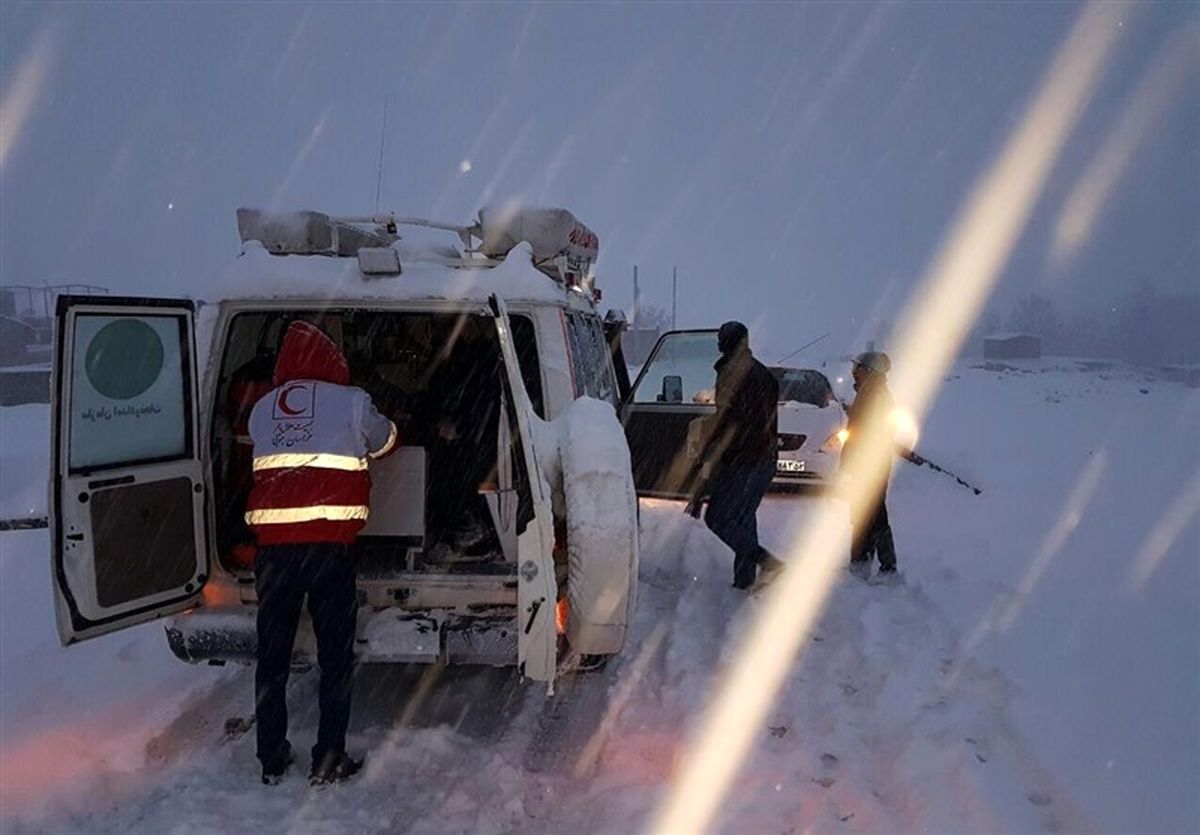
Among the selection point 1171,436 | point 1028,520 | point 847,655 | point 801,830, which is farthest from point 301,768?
point 1171,436

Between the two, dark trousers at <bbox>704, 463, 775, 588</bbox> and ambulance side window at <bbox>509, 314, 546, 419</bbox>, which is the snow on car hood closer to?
dark trousers at <bbox>704, 463, 775, 588</bbox>

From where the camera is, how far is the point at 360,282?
12.6 ft

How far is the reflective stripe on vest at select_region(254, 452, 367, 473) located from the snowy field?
1.33 meters

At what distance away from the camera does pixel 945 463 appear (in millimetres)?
12617

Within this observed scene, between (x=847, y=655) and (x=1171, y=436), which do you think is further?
(x=1171, y=436)

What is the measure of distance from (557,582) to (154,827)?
175 cm

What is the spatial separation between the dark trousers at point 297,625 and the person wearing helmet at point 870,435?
390 cm

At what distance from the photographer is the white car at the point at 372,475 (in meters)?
3.27

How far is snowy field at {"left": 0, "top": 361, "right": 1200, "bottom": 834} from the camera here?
3146mm

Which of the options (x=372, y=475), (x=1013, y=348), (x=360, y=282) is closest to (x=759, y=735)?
(x=372, y=475)

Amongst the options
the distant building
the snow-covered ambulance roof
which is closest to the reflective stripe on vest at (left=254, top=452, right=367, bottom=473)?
the snow-covered ambulance roof

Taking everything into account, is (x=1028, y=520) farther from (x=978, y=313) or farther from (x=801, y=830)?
(x=978, y=313)

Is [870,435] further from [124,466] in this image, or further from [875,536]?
[124,466]

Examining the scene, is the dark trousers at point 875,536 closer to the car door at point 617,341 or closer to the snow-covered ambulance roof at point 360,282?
the car door at point 617,341
